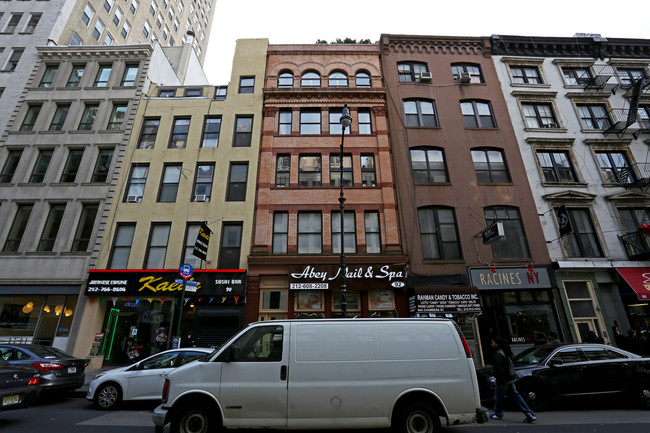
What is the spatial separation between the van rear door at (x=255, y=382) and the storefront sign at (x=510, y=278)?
13.1 metres

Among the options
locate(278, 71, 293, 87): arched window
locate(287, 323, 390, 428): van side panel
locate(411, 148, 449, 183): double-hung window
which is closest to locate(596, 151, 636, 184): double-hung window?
locate(411, 148, 449, 183): double-hung window

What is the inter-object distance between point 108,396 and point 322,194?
12.8 metres

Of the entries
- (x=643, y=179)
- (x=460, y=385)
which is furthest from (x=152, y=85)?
(x=643, y=179)

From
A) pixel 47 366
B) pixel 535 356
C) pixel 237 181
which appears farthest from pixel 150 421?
pixel 237 181

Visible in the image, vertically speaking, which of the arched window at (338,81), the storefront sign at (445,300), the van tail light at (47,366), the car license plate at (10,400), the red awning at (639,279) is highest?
the arched window at (338,81)

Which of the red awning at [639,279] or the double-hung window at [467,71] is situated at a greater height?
the double-hung window at [467,71]

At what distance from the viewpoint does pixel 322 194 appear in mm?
18141

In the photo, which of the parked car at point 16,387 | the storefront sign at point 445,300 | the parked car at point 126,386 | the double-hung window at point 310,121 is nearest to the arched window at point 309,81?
the double-hung window at point 310,121

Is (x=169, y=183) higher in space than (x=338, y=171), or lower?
lower

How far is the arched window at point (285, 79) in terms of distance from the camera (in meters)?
21.7

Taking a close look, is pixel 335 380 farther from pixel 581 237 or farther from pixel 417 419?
pixel 581 237

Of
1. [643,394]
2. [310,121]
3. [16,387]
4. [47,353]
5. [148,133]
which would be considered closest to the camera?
[16,387]

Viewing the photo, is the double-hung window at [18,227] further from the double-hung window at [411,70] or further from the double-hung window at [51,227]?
the double-hung window at [411,70]

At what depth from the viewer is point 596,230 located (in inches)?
686
